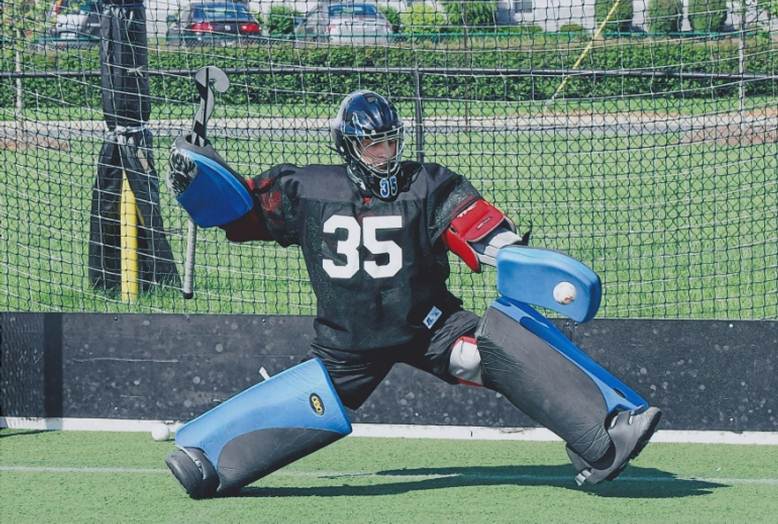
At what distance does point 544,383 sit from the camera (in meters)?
4.57

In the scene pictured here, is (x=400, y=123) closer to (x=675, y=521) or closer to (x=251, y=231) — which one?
(x=251, y=231)

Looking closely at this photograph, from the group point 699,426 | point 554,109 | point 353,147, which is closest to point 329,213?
point 353,147

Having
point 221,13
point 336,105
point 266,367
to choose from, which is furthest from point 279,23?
point 266,367

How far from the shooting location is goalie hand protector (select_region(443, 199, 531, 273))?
180 inches

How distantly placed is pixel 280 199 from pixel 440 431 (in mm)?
1527

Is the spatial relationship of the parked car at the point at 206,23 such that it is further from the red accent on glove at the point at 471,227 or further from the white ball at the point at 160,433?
the red accent on glove at the point at 471,227

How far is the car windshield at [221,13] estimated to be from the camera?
730 cm

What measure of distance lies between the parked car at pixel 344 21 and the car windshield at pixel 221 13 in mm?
367

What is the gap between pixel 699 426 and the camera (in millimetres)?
5691

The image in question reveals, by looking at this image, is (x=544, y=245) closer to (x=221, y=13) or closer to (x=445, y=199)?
(x=221, y=13)

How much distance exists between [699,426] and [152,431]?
7.80 ft

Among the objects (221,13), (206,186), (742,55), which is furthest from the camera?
(221,13)

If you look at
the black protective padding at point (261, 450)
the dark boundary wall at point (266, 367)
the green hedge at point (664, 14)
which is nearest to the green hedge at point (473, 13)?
the green hedge at point (664, 14)

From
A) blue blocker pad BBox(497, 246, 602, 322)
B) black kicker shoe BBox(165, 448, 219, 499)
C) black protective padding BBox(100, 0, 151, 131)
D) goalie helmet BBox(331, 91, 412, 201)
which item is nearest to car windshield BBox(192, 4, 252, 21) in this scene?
black protective padding BBox(100, 0, 151, 131)
